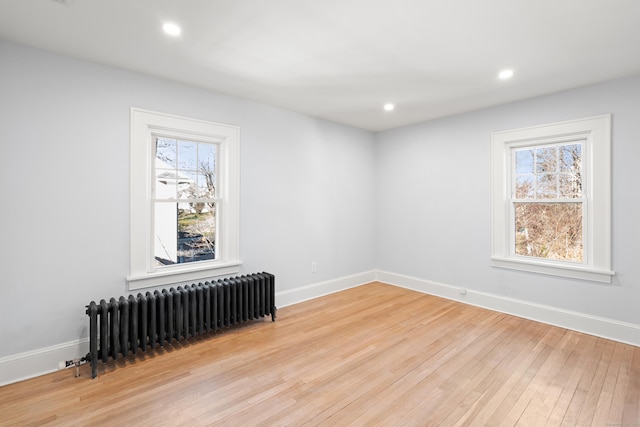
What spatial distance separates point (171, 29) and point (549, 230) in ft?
14.5

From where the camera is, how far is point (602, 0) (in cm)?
189

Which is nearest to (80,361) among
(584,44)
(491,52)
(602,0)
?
(491,52)

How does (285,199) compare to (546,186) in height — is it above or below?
below

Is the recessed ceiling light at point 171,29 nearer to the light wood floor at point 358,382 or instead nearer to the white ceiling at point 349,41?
the white ceiling at point 349,41

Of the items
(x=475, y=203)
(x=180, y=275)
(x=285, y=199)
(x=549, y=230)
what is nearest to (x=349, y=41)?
(x=285, y=199)

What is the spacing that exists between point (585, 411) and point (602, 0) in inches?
105

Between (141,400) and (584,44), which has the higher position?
(584,44)

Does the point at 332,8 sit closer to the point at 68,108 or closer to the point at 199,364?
the point at 68,108

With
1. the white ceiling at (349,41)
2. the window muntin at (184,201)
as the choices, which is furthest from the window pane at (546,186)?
the window muntin at (184,201)

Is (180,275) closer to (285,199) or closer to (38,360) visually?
(38,360)

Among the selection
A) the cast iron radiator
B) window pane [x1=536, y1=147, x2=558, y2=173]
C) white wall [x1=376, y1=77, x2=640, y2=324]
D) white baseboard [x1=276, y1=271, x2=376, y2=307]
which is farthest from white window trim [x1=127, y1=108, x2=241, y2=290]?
window pane [x1=536, y1=147, x2=558, y2=173]

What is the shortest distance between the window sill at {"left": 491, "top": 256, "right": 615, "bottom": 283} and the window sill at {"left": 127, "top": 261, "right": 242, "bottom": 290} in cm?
334

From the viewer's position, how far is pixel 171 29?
2199 mm

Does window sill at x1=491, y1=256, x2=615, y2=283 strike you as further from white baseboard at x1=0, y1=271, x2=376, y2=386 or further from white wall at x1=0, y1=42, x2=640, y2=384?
white baseboard at x1=0, y1=271, x2=376, y2=386
